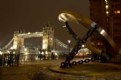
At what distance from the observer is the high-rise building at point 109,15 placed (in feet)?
313

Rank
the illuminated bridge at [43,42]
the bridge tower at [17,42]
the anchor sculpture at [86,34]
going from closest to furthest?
1. the anchor sculpture at [86,34]
2. the illuminated bridge at [43,42]
3. the bridge tower at [17,42]

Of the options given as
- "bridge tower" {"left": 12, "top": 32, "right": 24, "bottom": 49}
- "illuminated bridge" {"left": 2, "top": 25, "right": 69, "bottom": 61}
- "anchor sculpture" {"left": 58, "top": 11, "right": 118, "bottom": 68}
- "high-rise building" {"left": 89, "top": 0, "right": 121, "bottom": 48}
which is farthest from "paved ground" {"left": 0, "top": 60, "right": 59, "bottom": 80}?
"bridge tower" {"left": 12, "top": 32, "right": 24, "bottom": 49}

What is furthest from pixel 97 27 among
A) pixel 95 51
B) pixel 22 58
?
pixel 22 58

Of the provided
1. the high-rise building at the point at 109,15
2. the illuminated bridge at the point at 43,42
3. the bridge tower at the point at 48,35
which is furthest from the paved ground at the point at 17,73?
the high-rise building at the point at 109,15

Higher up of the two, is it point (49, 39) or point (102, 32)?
point (49, 39)

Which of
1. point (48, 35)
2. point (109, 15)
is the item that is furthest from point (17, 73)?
point (109, 15)

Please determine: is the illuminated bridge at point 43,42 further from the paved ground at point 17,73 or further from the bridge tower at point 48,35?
the paved ground at point 17,73

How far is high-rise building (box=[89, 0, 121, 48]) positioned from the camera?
9550 centimetres

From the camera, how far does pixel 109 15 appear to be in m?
101

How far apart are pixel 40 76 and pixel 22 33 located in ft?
338

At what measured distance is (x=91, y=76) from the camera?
462 inches

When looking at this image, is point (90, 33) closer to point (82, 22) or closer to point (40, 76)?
point (82, 22)

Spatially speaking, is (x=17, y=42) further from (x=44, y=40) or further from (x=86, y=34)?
(x=86, y=34)

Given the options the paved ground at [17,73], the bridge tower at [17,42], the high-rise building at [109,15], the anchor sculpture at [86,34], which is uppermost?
the high-rise building at [109,15]
